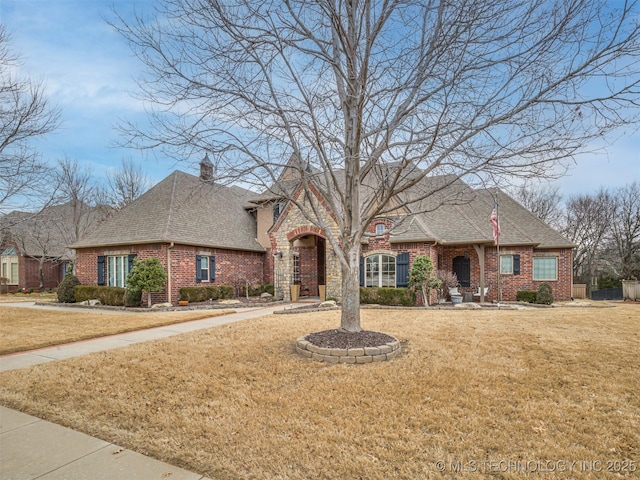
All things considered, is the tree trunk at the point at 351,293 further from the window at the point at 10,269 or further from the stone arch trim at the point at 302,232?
the window at the point at 10,269

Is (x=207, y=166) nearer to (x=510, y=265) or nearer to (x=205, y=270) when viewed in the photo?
(x=205, y=270)

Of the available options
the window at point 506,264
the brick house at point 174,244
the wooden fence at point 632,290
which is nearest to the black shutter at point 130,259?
the brick house at point 174,244

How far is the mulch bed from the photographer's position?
20.6ft

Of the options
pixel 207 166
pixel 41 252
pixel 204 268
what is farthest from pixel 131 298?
pixel 41 252

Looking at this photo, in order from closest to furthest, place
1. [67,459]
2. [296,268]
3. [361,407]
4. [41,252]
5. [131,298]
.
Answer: [67,459]
[361,407]
[131,298]
[296,268]
[41,252]

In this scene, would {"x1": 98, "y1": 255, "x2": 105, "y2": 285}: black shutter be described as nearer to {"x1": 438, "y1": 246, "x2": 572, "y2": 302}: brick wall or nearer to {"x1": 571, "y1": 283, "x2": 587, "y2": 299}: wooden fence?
{"x1": 438, "y1": 246, "x2": 572, "y2": 302}: brick wall

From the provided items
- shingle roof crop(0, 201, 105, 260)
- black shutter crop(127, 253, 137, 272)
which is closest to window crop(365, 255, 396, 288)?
black shutter crop(127, 253, 137, 272)

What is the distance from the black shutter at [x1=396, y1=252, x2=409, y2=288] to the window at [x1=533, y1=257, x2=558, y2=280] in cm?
738

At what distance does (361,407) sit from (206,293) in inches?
530

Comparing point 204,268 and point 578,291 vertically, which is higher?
point 204,268

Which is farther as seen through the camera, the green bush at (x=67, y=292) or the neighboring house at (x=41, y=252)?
the neighboring house at (x=41, y=252)

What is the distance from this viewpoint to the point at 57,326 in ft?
31.7

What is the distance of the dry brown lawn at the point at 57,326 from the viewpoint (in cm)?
771

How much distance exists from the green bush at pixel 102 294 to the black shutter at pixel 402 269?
12.0 metres
